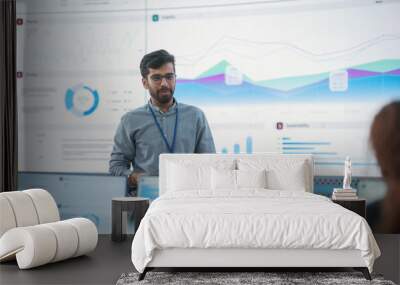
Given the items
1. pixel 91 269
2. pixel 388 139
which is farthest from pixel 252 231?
pixel 388 139

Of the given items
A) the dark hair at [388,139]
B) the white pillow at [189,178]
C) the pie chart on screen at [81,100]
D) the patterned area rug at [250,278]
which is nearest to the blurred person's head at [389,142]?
the dark hair at [388,139]

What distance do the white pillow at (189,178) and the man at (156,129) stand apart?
1.87 ft

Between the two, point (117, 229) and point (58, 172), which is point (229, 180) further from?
point (58, 172)

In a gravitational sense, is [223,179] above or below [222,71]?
below

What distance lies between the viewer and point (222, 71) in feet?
19.4

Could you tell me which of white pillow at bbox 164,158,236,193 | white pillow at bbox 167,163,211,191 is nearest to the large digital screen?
white pillow at bbox 164,158,236,193

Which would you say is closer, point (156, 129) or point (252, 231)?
point (252, 231)

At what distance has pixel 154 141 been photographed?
5957mm

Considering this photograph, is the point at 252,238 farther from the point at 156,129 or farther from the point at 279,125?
the point at 156,129

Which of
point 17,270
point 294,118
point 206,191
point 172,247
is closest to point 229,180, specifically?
point 206,191

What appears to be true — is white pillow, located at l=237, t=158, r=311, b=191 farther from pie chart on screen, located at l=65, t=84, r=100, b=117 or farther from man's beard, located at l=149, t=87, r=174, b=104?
pie chart on screen, located at l=65, t=84, r=100, b=117

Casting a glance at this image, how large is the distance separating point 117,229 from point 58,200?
1.28 meters

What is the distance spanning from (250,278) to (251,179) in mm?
1658

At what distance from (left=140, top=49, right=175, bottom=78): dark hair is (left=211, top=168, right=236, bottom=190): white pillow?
1554mm
